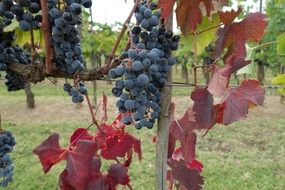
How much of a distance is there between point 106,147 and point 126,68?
0.38 metres

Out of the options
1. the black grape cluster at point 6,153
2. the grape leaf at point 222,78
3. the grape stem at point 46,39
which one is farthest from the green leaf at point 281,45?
the black grape cluster at point 6,153

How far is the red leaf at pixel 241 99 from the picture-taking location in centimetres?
94

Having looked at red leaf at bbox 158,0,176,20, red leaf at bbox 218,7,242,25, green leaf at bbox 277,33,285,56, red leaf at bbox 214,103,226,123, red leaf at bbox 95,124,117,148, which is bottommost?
red leaf at bbox 95,124,117,148

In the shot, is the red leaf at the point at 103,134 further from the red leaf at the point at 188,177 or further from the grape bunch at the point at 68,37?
the red leaf at the point at 188,177

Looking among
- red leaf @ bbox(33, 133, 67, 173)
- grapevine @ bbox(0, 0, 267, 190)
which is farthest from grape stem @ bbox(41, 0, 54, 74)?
red leaf @ bbox(33, 133, 67, 173)

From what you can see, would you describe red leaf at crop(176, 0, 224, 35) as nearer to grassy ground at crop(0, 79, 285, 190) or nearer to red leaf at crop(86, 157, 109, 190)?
red leaf at crop(86, 157, 109, 190)

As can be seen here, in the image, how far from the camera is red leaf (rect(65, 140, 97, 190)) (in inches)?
42.7

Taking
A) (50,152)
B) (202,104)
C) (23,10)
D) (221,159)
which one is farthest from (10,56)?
(221,159)

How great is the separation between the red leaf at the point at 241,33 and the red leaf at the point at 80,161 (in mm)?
448

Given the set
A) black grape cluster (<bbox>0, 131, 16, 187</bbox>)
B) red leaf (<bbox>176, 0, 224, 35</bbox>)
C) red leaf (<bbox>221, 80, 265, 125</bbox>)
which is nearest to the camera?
red leaf (<bbox>221, 80, 265, 125</bbox>)

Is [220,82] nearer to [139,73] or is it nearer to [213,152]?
[139,73]

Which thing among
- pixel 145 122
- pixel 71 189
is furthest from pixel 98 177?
pixel 145 122

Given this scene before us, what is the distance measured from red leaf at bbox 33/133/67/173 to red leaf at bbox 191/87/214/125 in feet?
1.38

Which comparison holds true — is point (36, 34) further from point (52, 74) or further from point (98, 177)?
point (98, 177)
